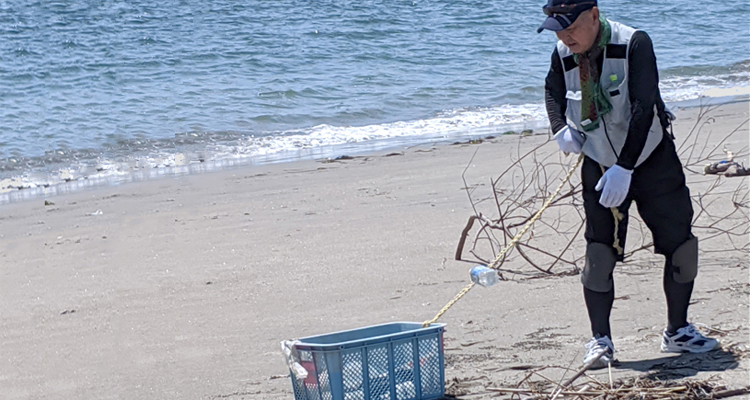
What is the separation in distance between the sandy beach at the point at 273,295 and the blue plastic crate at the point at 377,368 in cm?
24

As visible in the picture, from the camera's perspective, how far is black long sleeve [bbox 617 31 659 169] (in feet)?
10.0

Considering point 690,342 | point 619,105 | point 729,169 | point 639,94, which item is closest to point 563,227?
point 729,169

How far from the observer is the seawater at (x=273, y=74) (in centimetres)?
1055

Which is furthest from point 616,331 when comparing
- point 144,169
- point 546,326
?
point 144,169

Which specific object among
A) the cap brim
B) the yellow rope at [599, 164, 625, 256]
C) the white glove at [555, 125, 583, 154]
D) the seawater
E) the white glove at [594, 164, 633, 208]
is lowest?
the seawater

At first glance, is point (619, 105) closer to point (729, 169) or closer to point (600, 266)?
point (600, 266)

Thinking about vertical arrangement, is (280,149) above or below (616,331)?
below

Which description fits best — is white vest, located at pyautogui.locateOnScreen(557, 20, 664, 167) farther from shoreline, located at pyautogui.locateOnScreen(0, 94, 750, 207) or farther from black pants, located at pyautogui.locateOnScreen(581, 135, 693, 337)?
shoreline, located at pyautogui.locateOnScreen(0, 94, 750, 207)

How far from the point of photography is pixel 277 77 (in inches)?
588

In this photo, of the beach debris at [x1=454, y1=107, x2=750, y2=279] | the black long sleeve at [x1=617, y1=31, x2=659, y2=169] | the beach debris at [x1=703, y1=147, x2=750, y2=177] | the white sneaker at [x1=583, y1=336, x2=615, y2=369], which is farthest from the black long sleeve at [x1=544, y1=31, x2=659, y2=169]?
the beach debris at [x1=703, y1=147, x2=750, y2=177]

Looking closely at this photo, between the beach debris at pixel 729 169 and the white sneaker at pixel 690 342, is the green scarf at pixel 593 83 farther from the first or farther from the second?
the beach debris at pixel 729 169

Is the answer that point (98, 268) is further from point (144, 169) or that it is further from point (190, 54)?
point (190, 54)

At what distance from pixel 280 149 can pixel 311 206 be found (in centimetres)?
364

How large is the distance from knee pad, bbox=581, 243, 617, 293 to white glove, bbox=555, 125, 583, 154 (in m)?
0.39
